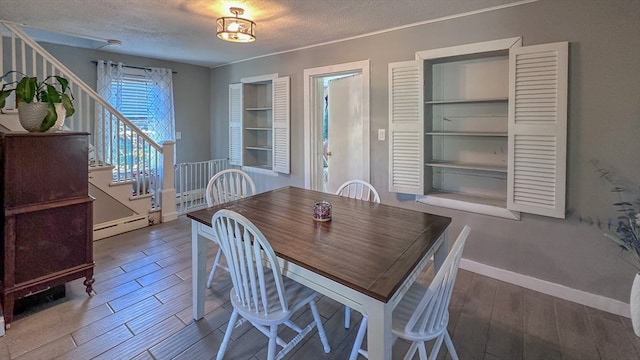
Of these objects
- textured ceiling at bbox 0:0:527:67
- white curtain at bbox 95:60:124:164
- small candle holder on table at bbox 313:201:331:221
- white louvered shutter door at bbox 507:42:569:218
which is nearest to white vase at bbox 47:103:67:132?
textured ceiling at bbox 0:0:527:67

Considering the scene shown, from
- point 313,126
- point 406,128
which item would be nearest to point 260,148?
point 313,126

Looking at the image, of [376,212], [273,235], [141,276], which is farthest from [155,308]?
[376,212]

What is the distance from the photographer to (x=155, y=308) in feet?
7.47

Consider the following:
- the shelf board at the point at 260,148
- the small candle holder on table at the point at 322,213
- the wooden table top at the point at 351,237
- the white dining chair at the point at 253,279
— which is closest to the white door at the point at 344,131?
the shelf board at the point at 260,148

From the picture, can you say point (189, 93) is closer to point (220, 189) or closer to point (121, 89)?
point (121, 89)

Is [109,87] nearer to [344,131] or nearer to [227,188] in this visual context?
[227,188]

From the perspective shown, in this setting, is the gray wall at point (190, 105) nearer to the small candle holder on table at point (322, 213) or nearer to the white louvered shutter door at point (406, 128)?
the white louvered shutter door at point (406, 128)

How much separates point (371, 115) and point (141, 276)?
8.86ft

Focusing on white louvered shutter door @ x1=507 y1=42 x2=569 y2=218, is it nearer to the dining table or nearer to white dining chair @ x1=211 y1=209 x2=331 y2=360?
the dining table

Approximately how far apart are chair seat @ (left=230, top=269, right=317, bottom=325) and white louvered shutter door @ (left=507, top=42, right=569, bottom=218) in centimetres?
193

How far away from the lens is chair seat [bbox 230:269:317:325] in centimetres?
151

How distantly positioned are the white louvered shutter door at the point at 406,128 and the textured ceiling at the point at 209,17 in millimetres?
480

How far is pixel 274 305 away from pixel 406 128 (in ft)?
7.20

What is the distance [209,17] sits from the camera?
9.47ft
